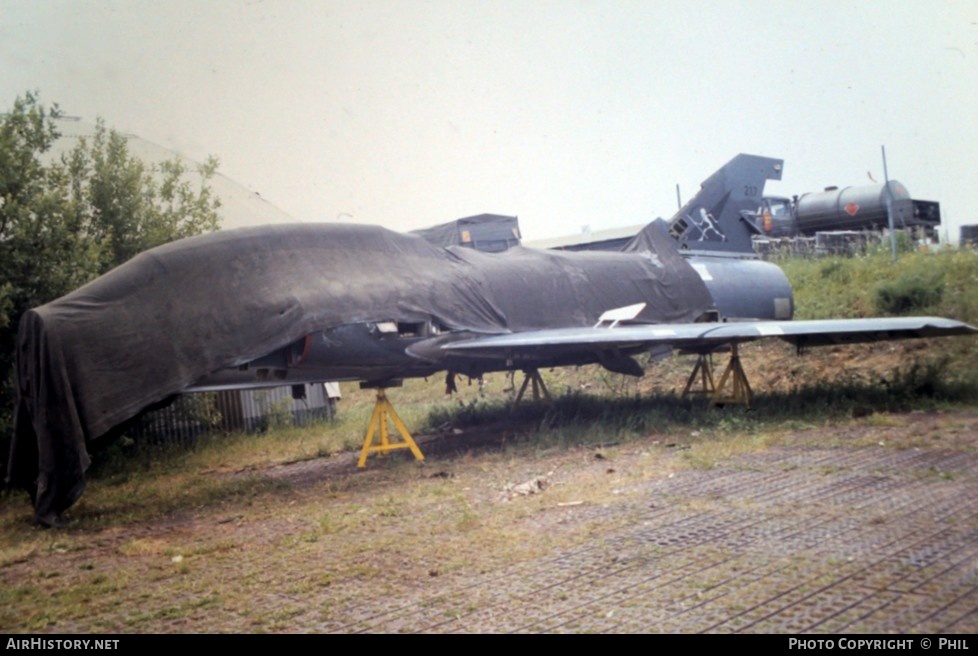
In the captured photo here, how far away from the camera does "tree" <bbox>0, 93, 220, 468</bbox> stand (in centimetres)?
955

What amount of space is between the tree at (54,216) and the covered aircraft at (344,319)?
2.37 m

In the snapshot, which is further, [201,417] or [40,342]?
[201,417]

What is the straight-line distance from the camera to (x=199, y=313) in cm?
784

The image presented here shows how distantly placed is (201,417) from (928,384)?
35.1 feet

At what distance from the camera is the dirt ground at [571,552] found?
3654 millimetres

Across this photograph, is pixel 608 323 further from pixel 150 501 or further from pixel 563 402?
pixel 150 501

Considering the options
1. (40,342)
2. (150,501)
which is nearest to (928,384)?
(150,501)

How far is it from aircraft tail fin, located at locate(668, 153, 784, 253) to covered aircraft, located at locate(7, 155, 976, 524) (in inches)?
→ 2.7

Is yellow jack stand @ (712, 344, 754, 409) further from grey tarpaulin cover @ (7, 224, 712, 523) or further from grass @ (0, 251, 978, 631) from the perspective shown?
grey tarpaulin cover @ (7, 224, 712, 523)

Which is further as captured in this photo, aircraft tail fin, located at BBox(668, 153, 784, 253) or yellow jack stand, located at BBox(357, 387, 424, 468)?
aircraft tail fin, located at BBox(668, 153, 784, 253)

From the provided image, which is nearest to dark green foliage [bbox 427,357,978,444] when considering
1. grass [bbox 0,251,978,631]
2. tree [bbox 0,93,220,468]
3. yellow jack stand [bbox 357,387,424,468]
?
grass [bbox 0,251,978,631]

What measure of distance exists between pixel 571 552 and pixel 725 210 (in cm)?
1031

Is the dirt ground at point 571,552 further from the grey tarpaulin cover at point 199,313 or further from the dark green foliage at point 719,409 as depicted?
the dark green foliage at point 719,409

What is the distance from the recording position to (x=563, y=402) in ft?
42.0
